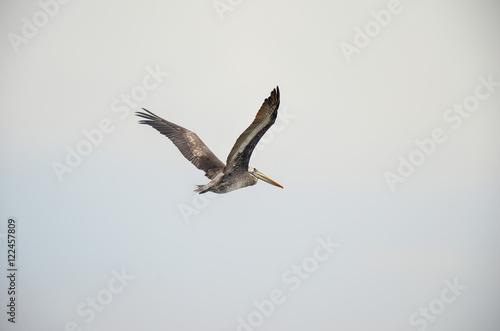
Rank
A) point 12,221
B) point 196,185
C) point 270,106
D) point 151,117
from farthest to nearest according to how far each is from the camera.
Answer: point 12,221
point 151,117
point 196,185
point 270,106

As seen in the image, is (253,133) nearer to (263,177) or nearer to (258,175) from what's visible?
(258,175)

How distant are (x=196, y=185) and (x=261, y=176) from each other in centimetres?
257

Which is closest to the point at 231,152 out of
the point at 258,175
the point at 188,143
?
the point at 258,175

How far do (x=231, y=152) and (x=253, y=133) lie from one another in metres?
1.50

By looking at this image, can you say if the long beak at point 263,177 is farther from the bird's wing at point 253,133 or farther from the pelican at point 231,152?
the bird's wing at point 253,133

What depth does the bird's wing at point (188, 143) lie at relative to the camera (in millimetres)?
22453

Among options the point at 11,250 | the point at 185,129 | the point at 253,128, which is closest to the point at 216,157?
the point at 185,129

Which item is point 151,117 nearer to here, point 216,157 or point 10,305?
point 216,157

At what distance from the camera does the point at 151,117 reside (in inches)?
911

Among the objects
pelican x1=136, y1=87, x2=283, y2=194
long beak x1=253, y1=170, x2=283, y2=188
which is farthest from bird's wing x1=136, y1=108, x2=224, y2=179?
long beak x1=253, y1=170, x2=283, y2=188

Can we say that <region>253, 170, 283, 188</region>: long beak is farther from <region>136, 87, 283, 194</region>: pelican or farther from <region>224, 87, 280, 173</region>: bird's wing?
<region>224, 87, 280, 173</region>: bird's wing

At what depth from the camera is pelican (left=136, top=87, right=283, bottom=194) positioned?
17.6 m

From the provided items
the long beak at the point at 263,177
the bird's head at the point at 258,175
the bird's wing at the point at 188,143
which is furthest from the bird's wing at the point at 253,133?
the bird's wing at the point at 188,143

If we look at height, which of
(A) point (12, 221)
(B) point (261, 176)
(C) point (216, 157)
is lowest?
(B) point (261, 176)
